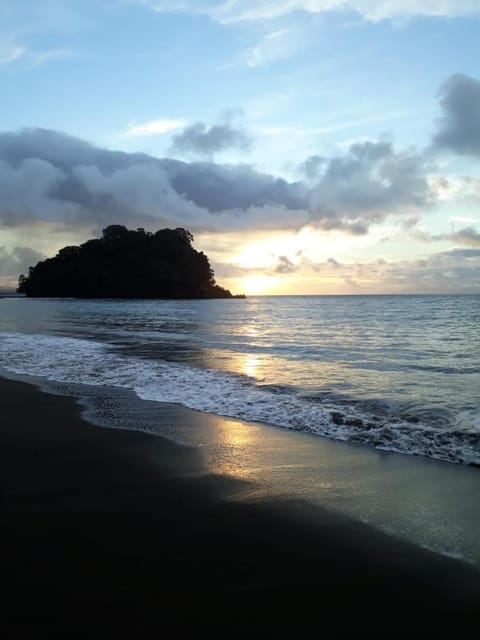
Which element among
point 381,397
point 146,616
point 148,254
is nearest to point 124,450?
point 146,616

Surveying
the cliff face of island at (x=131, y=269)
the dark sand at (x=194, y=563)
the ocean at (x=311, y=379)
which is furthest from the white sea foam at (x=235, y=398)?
the cliff face of island at (x=131, y=269)

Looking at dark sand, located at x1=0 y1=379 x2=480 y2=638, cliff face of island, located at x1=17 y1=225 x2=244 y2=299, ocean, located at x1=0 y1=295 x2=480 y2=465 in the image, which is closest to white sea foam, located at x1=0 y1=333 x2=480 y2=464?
ocean, located at x1=0 y1=295 x2=480 y2=465

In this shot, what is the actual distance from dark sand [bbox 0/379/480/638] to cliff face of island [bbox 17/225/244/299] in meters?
143

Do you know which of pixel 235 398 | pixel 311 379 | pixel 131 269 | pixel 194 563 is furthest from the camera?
pixel 131 269

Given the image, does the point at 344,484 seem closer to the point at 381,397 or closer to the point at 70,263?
the point at 381,397

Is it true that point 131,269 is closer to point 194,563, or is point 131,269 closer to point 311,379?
point 311,379

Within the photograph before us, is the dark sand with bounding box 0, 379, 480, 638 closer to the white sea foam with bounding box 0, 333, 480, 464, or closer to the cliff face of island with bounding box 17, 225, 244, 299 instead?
the white sea foam with bounding box 0, 333, 480, 464

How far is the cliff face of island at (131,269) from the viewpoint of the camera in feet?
486

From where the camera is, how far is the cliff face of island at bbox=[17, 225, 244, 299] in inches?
5827

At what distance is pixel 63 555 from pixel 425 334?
89.7 feet

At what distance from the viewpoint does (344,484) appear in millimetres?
5441

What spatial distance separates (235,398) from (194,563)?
6699 millimetres

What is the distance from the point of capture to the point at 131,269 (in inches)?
5896

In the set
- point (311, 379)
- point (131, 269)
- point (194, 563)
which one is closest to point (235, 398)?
point (311, 379)
